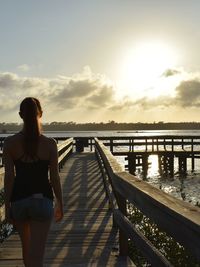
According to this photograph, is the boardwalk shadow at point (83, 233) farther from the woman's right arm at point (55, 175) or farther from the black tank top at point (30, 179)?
the black tank top at point (30, 179)

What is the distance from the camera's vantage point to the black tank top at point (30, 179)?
12.3ft

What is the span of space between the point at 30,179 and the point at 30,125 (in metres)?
0.46

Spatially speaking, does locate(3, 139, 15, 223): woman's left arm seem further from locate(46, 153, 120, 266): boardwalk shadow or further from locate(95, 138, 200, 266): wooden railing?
locate(46, 153, 120, 266): boardwalk shadow

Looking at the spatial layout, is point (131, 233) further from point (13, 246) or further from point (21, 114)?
point (13, 246)

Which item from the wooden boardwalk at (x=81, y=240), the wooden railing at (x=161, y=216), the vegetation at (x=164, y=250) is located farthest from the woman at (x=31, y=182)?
the vegetation at (x=164, y=250)

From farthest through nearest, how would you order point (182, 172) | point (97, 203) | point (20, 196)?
point (182, 172)
point (97, 203)
point (20, 196)

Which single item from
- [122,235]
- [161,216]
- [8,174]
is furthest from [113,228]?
[161,216]

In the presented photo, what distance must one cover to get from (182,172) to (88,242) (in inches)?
1273

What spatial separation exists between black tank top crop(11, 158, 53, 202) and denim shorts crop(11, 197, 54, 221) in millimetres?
57

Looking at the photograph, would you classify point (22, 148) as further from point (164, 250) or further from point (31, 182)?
point (164, 250)

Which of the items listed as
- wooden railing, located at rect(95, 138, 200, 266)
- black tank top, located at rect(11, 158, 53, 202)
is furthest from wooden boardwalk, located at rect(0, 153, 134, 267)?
black tank top, located at rect(11, 158, 53, 202)

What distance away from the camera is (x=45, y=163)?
3.79 metres

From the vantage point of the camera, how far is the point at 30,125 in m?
3.76

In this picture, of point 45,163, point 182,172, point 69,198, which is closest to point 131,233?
point 45,163
